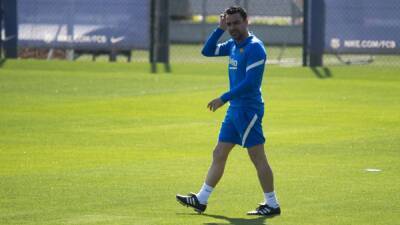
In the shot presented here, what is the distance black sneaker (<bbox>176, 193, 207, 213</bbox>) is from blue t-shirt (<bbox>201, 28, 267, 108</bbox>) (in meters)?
0.98

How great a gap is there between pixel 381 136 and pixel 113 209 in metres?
7.02

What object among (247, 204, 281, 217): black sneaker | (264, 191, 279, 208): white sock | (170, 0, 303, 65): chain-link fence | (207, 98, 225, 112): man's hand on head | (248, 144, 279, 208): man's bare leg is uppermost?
(207, 98, 225, 112): man's hand on head

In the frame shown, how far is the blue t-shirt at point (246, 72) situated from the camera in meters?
10.5

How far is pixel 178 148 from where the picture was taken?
15.4 m

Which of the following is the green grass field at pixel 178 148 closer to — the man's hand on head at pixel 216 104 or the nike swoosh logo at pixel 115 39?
the man's hand on head at pixel 216 104

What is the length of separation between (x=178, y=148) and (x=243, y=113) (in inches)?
189

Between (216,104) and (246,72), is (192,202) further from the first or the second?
(246,72)

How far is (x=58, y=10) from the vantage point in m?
29.5

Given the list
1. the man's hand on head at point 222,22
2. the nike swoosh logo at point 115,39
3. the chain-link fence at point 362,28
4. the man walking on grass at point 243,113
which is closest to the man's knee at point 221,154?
the man walking on grass at point 243,113

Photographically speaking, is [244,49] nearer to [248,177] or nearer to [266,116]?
[248,177]

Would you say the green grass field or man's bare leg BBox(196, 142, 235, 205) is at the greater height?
man's bare leg BBox(196, 142, 235, 205)

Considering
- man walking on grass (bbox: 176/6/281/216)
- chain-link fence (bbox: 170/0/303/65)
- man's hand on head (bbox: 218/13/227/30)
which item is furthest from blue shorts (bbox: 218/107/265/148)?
chain-link fence (bbox: 170/0/303/65)

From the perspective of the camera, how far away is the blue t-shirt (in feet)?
34.4

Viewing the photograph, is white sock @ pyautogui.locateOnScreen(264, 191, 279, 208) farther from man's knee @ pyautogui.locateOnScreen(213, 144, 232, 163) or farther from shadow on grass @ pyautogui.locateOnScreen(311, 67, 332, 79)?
shadow on grass @ pyautogui.locateOnScreen(311, 67, 332, 79)
